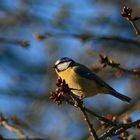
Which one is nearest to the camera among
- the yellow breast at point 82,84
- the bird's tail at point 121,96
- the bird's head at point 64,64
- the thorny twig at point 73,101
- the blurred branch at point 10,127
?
the thorny twig at point 73,101

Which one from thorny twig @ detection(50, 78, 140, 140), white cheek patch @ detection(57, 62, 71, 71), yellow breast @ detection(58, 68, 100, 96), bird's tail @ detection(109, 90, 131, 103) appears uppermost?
thorny twig @ detection(50, 78, 140, 140)

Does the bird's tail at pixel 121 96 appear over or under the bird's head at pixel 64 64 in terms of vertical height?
under

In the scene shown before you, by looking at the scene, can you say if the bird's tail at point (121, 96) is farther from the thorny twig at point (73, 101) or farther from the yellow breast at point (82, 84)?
the thorny twig at point (73, 101)

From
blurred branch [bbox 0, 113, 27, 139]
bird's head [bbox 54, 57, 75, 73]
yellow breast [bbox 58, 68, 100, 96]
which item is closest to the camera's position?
blurred branch [bbox 0, 113, 27, 139]

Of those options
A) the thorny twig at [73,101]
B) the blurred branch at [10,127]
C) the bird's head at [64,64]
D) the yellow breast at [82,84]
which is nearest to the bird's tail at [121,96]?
the yellow breast at [82,84]

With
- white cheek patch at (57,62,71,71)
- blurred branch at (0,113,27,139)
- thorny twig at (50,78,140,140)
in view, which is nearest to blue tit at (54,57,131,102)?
white cheek patch at (57,62,71,71)

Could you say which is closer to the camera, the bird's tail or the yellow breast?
the bird's tail

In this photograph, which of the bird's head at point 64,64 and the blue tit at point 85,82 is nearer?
the blue tit at point 85,82

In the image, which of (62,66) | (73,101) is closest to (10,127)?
(73,101)

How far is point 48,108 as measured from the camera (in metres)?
8.17

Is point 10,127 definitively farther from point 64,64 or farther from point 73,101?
point 64,64

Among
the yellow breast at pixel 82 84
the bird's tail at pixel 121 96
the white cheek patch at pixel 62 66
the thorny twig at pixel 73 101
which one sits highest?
the thorny twig at pixel 73 101

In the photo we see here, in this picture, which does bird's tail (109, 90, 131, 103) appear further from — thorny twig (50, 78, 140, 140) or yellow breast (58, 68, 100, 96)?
thorny twig (50, 78, 140, 140)

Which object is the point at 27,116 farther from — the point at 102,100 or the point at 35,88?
the point at 102,100
